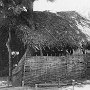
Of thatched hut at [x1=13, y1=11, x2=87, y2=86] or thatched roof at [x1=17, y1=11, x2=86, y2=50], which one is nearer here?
thatched hut at [x1=13, y1=11, x2=87, y2=86]

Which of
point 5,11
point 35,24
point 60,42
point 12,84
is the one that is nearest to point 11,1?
point 5,11

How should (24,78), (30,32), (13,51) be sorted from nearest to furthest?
(24,78)
(30,32)
(13,51)

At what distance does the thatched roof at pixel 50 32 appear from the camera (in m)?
16.6

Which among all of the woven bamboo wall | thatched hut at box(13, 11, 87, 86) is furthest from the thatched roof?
the woven bamboo wall

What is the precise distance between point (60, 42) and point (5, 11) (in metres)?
3.92

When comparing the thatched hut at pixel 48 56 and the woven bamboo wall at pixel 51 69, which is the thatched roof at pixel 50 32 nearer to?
the thatched hut at pixel 48 56

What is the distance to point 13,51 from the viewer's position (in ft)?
73.0

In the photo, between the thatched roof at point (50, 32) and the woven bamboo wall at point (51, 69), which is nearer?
the woven bamboo wall at point (51, 69)

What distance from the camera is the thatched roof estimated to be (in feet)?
54.3

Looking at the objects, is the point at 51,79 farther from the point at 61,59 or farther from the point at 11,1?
the point at 11,1

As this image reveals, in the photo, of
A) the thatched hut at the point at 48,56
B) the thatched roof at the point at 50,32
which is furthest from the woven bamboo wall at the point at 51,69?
the thatched roof at the point at 50,32

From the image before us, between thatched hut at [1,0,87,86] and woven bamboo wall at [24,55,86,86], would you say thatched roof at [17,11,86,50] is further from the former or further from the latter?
woven bamboo wall at [24,55,86,86]

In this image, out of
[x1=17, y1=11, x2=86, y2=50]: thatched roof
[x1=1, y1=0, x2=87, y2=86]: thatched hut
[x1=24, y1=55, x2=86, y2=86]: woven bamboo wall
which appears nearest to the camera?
[x1=24, y1=55, x2=86, y2=86]: woven bamboo wall

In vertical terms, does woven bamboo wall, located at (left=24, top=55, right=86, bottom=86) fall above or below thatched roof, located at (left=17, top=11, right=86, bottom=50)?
below
